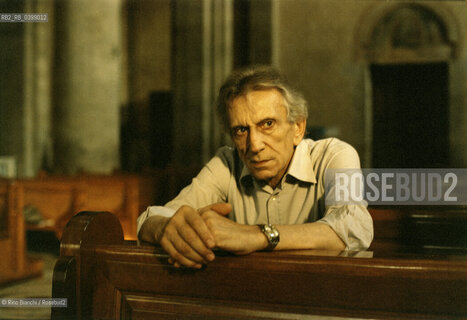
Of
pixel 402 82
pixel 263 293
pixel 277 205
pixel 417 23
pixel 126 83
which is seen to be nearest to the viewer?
pixel 263 293

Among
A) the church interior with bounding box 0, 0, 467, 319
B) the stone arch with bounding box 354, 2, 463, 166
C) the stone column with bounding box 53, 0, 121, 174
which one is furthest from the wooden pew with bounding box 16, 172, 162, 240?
the stone arch with bounding box 354, 2, 463, 166

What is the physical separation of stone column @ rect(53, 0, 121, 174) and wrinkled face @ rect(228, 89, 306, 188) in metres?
4.04

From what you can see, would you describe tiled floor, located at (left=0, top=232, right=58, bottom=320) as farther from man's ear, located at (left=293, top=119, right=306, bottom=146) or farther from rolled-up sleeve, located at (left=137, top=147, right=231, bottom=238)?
man's ear, located at (left=293, top=119, right=306, bottom=146)

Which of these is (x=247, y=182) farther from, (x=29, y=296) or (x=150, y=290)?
(x=29, y=296)

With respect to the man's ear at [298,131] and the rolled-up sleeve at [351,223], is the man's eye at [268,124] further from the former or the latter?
the rolled-up sleeve at [351,223]

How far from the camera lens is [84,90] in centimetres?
542

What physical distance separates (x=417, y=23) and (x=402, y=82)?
1.03 metres

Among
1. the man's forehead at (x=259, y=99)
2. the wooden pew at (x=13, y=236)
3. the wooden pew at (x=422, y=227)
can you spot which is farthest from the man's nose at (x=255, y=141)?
the wooden pew at (x=13, y=236)

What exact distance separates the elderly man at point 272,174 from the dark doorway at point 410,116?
5.69 m

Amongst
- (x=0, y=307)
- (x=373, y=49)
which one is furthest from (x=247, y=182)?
(x=373, y=49)

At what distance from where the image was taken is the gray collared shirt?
6.01 ft

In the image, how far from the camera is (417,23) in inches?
283

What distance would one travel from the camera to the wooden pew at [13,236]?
3852mm

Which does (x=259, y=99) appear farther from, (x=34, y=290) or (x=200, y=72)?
(x=200, y=72)
